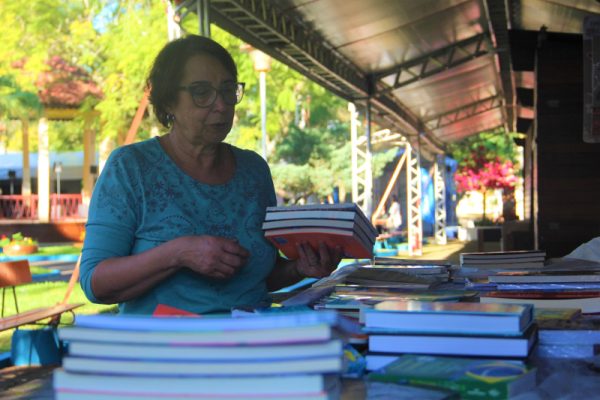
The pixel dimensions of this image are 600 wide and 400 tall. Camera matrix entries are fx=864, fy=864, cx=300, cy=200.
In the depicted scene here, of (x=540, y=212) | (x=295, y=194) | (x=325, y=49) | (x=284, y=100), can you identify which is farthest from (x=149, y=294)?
(x=295, y=194)

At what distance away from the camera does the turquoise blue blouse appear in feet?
7.15

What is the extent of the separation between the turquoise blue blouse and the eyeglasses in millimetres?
190

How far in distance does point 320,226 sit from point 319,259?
0.78ft

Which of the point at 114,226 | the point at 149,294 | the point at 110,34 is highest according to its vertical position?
the point at 110,34

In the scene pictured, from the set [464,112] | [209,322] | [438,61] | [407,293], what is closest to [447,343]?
[209,322]

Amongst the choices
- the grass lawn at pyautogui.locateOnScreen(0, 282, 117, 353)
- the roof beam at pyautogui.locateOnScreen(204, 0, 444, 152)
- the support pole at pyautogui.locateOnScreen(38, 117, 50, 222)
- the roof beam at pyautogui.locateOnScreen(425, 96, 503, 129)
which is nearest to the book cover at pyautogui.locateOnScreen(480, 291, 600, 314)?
the roof beam at pyautogui.locateOnScreen(204, 0, 444, 152)

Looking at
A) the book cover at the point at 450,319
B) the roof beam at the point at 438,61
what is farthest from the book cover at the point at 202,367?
the roof beam at the point at 438,61

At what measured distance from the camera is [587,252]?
3930 mm

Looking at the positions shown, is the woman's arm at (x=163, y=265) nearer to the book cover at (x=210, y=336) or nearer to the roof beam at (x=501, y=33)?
the book cover at (x=210, y=336)

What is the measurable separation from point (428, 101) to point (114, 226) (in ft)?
59.6

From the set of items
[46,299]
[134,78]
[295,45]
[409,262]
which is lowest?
[46,299]

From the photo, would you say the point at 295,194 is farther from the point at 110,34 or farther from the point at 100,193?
the point at 100,193

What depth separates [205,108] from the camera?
2.26m

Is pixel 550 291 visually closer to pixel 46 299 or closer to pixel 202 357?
pixel 202 357
